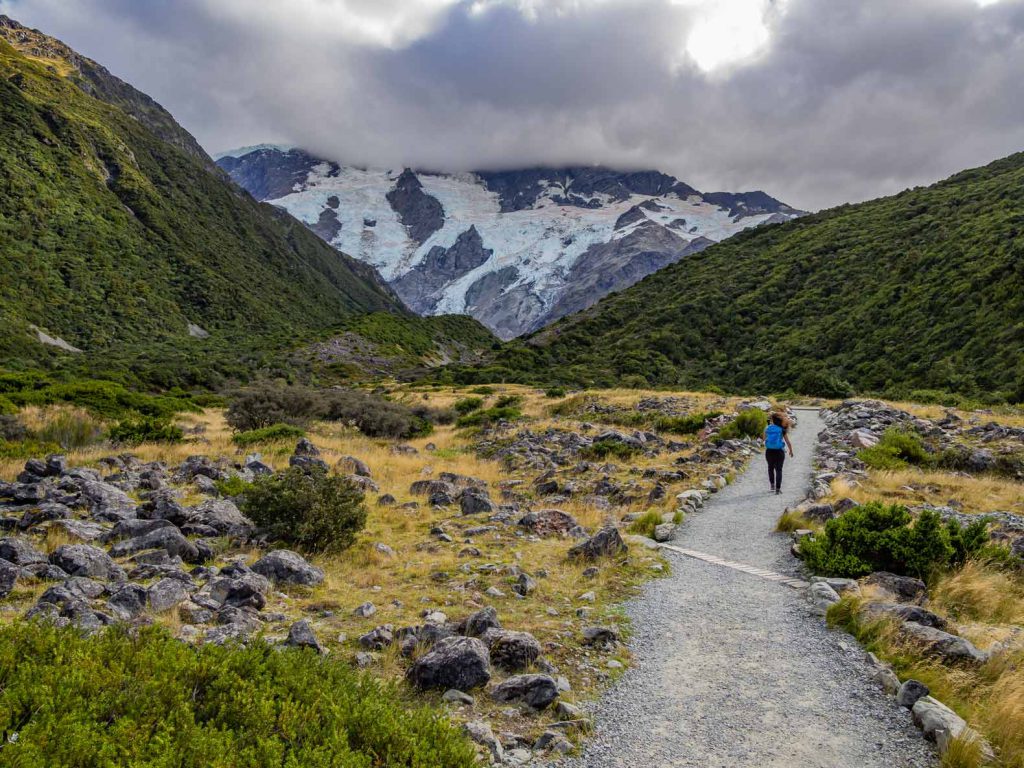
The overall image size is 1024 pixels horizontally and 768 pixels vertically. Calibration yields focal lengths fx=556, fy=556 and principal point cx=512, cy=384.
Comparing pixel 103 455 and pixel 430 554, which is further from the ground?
pixel 103 455

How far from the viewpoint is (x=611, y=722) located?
4.77 m

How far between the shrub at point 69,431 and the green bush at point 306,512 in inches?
379

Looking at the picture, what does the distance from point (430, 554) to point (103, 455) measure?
10474mm

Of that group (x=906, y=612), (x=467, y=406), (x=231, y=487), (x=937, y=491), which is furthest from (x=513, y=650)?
(x=467, y=406)

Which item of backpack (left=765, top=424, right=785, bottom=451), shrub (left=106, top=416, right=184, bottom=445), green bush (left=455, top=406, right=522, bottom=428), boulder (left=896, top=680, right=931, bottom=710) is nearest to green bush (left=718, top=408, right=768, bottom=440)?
backpack (left=765, top=424, right=785, bottom=451)

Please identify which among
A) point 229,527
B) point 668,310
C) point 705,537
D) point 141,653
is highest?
point 668,310

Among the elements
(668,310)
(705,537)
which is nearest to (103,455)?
(705,537)

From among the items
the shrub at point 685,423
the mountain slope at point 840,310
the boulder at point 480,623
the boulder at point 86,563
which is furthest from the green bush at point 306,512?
the mountain slope at point 840,310

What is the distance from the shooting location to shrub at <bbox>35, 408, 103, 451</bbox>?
16.1m

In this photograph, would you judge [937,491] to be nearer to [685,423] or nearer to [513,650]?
[685,423]

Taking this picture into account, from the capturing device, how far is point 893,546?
8.22m

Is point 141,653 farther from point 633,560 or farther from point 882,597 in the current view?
point 882,597

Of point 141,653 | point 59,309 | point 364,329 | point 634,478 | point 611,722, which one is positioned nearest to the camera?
point 141,653

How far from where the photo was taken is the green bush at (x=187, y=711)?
2.88 meters
